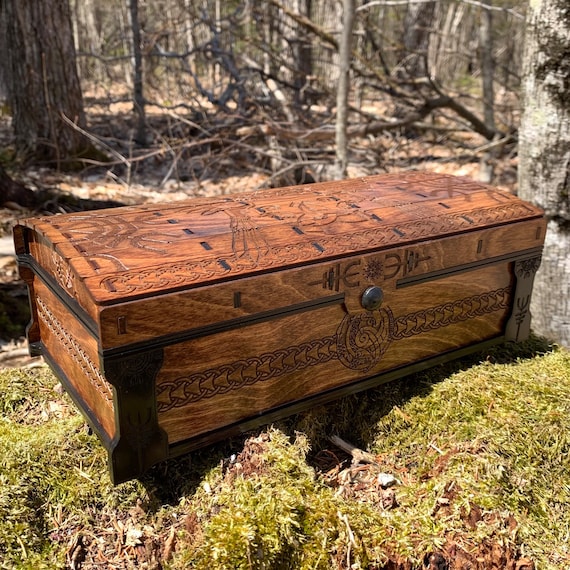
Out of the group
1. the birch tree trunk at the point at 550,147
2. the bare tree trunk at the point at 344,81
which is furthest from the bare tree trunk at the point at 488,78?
the birch tree trunk at the point at 550,147

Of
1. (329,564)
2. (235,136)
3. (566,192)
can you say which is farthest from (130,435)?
(235,136)

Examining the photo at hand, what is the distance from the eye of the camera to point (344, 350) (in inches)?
68.4

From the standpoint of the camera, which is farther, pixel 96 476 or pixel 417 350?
pixel 417 350

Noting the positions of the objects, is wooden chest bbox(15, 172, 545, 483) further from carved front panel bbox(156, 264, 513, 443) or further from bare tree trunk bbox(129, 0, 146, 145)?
bare tree trunk bbox(129, 0, 146, 145)

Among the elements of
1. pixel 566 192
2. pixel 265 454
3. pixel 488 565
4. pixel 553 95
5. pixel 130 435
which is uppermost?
pixel 553 95

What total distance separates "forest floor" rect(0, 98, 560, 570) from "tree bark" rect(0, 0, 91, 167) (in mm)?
3262

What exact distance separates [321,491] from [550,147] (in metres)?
1.84

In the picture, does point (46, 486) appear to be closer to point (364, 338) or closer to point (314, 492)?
point (314, 492)

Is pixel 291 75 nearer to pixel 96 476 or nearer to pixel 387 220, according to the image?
pixel 387 220

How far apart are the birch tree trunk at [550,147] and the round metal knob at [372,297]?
129 cm

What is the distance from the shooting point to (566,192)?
2512mm

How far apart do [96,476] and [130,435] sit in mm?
330

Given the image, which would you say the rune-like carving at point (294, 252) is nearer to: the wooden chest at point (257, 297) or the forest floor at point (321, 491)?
the wooden chest at point (257, 297)

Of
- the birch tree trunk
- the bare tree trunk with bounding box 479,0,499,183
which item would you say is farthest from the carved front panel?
the bare tree trunk with bounding box 479,0,499,183
